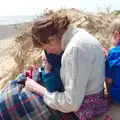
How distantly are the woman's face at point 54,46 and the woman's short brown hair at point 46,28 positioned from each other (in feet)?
0.10

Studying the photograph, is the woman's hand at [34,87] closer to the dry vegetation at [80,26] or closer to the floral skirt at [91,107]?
the floral skirt at [91,107]

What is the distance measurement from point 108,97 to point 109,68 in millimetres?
307

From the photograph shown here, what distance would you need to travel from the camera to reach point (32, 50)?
5.34 meters

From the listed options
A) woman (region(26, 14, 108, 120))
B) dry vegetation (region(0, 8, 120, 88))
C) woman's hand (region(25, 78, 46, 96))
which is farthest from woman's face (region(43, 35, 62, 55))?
dry vegetation (region(0, 8, 120, 88))

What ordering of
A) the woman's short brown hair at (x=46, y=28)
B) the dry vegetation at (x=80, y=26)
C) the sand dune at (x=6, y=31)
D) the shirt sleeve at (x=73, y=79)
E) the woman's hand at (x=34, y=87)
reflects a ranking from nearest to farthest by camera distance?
the shirt sleeve at (x=73, y=79), the woman's short brown hair at (x=46, y=28), the woman's hand at (x=34, y=87), the dry vegetation at (x=80, y=26), the sand dune at (x=6, y=31)

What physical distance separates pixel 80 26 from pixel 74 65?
244 cm

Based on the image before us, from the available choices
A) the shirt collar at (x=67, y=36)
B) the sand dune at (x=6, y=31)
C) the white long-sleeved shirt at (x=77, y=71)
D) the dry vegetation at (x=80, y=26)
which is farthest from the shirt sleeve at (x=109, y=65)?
the sand dune at (x=6, y=31)

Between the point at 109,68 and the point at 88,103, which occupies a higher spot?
the point at 109,68

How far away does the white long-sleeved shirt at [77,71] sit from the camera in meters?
2.65

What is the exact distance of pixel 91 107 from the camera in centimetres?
285

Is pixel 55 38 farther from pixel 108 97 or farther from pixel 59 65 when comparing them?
pixel 108 97

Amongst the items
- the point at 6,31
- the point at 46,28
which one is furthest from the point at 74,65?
the point at 6,31

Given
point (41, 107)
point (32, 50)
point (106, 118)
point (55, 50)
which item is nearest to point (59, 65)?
point (55, 50)

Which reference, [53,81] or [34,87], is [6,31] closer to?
[34,87]
